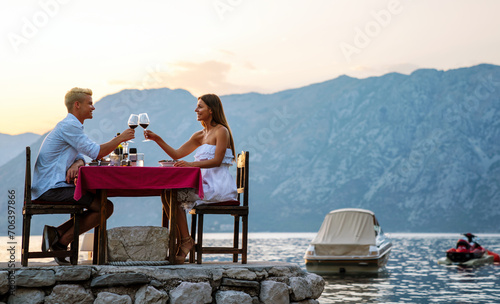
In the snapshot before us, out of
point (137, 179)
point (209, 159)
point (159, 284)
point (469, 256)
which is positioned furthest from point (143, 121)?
point (469, 256)

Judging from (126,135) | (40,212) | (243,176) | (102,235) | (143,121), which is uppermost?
(143,121)

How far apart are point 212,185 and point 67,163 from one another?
1520 millimetres

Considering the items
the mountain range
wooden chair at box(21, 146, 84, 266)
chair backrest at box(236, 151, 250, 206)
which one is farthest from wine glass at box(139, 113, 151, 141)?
the mountain range

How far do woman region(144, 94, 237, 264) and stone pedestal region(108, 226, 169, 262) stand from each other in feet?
0.94

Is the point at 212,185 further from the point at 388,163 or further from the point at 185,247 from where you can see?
the point at 388,163

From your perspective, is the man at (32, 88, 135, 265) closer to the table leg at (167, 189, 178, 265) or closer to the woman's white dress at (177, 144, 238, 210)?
the table leg at (167, 189, 178, 265)

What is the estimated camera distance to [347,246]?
2652 centimetres

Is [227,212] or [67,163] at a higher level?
[67,163]

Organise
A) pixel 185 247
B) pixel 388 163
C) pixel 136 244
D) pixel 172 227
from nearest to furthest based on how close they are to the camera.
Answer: pixel 136 244 < pixel 172 227 < pixel 185 247 < pixel 388 163

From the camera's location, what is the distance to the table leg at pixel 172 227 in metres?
6.47

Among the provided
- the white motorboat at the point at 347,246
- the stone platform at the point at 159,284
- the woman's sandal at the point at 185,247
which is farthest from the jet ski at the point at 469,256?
the woman's sandal at the point at 185,247

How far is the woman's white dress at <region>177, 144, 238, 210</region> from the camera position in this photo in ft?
21.9

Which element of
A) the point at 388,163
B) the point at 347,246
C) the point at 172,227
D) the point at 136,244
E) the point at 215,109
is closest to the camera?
the point at 136,244

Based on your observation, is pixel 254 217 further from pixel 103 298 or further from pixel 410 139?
pixel 103 298
